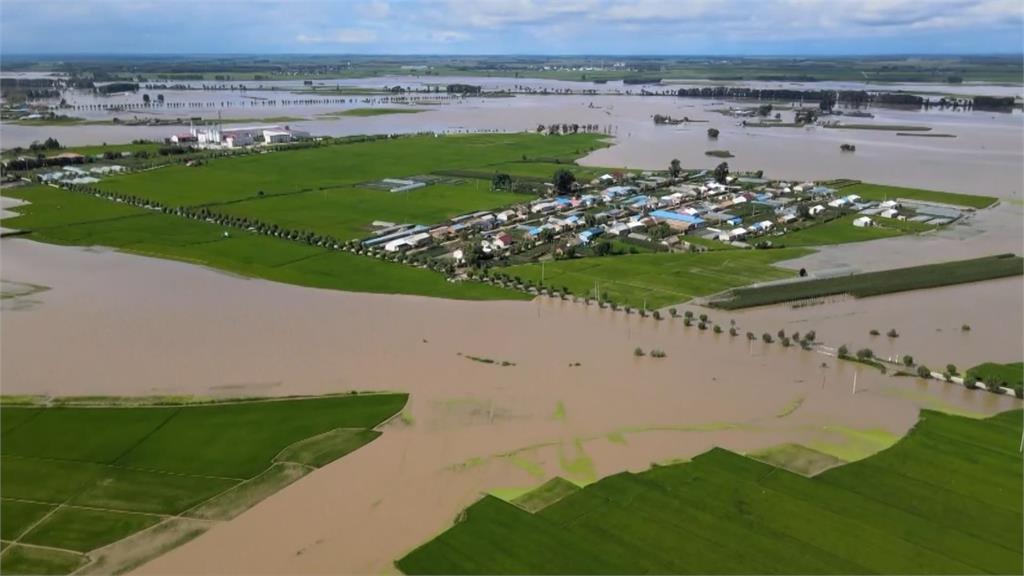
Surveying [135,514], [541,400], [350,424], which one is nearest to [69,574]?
[135,514]

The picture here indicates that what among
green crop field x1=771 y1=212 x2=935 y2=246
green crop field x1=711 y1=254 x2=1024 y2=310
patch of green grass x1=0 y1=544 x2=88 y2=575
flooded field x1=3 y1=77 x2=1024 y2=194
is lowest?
patch of green grass x1=0 y1=544 x2=88 y2=575

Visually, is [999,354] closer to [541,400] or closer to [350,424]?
[541,400]

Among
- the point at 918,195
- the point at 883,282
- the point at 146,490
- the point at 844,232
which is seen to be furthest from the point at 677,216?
the point at 146,490

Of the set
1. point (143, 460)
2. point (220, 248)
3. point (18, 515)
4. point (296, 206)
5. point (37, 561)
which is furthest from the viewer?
point (296, 206)

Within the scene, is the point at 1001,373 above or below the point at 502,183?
below

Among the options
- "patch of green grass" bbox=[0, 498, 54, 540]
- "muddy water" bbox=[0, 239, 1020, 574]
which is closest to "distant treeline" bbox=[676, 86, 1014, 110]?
"muddy water" bbox=[0, 239, 1020, 574]

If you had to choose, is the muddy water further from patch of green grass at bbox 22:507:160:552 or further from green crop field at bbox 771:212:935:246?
green crop field at bbox 771:212:935:246

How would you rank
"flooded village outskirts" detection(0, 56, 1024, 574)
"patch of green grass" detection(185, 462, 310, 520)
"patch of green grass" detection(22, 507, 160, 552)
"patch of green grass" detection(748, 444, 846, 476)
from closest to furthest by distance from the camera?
"patch of green grass" detection(22, 507, 160, 552) → "patch of green grass" detection(185, 462, 310, 520) → "flooded village outskirts" detection(0, 56, 1024, 574) → "patch of green grass" detection(748, 444, 846, 476)

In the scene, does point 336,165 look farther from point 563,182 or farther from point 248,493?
point 248,493
